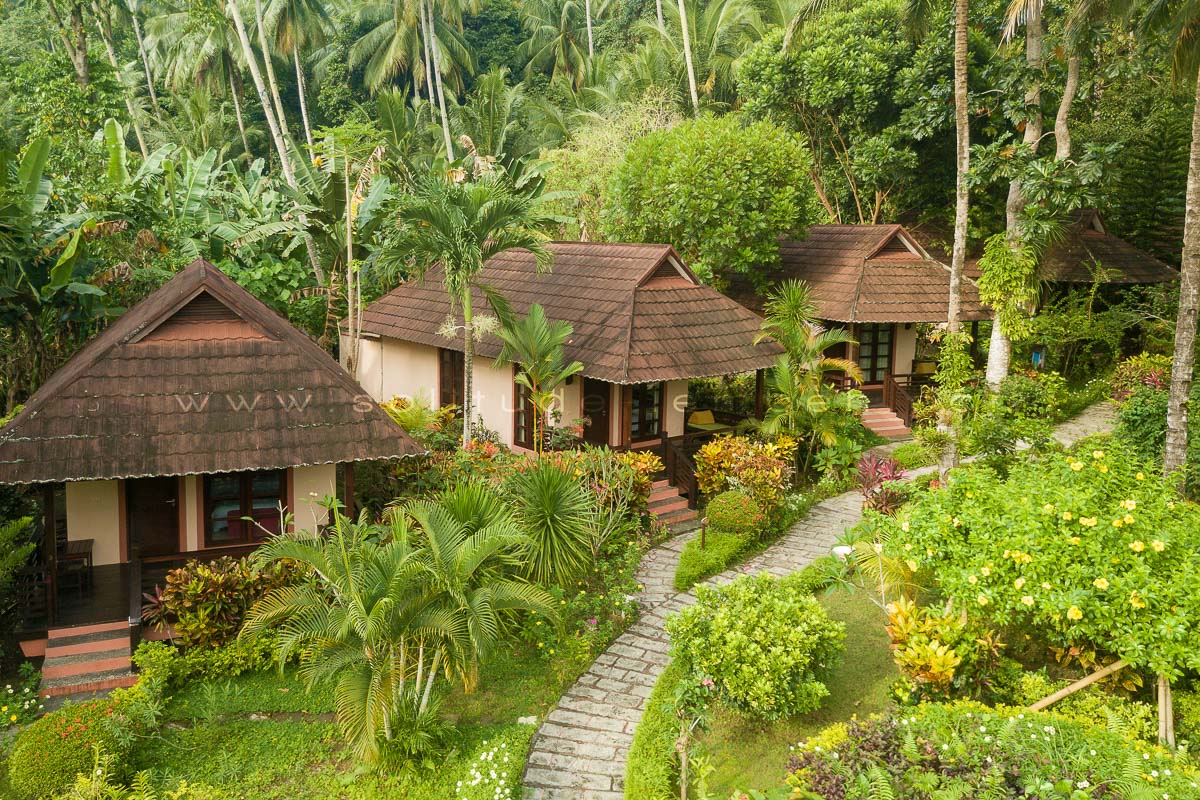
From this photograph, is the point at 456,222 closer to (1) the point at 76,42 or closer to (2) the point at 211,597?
(2) the point at 211,597

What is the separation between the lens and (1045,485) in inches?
393

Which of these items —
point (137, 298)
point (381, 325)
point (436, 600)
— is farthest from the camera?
point (381, 325)

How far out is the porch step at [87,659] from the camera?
429 inches

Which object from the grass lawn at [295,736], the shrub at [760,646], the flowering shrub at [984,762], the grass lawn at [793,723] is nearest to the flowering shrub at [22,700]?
the grass lawn at [295,736]

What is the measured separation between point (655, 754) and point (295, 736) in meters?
3.97

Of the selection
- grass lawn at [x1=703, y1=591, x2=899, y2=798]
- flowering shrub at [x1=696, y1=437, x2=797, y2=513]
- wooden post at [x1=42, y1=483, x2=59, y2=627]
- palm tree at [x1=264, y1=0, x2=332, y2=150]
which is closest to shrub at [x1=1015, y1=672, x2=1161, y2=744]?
grass lawn at [x1=703, y1=591, x2=899, y2=798]

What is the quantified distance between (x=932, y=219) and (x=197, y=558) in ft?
72.5

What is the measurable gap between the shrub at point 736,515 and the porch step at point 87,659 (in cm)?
832

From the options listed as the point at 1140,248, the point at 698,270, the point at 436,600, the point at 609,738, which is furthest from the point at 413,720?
the point at 1140,248

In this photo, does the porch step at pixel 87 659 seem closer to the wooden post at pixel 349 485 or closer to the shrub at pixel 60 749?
the shrub at pixel 60 749

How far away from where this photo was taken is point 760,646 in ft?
32.6

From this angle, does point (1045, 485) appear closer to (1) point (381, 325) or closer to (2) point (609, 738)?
(2) point (609, 738)

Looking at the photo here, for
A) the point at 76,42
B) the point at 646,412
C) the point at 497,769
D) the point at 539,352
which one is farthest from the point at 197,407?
the point at 76,42

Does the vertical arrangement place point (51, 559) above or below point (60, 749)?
above
